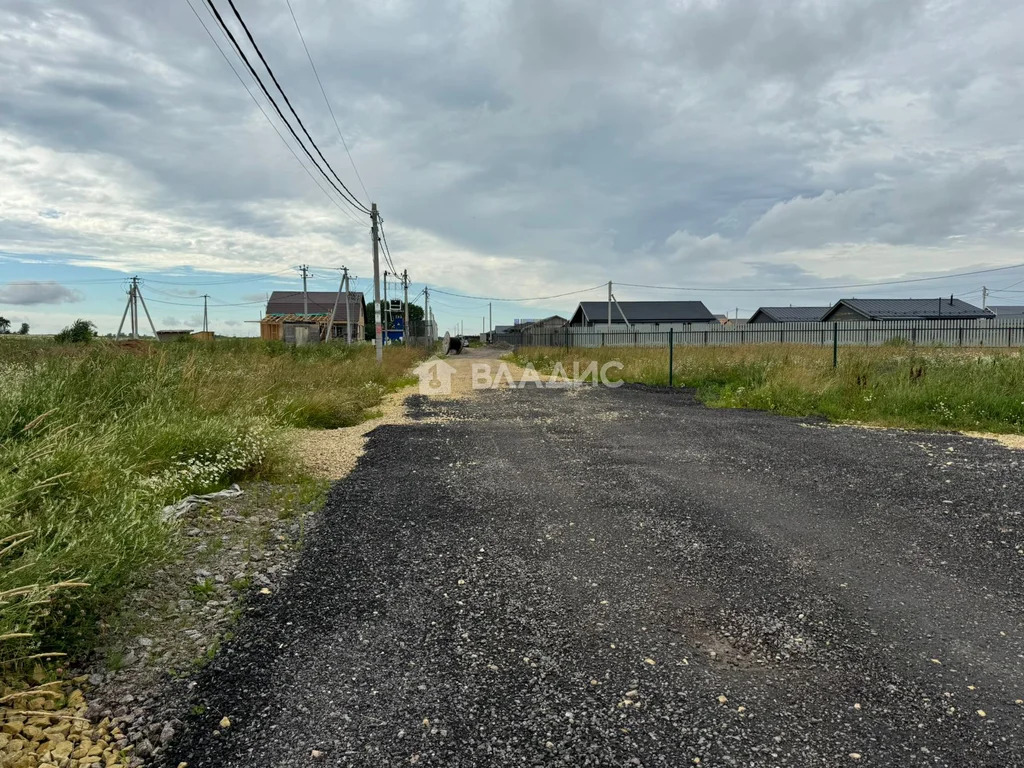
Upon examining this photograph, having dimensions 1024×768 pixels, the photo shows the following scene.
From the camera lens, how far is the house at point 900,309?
135 ft

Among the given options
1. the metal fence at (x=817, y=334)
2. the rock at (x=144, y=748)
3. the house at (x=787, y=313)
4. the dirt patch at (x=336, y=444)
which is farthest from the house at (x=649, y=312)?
the rock at (x=144, y=748)

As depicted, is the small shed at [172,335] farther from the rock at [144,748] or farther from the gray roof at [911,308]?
the gray roof at [911,308]

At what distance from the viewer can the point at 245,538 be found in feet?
12.9

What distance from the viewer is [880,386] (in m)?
10.5

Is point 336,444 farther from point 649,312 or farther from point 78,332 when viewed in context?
point 649,312

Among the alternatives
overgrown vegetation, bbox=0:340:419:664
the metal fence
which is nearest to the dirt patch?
overgrown vegetation, bbox=0:340:419:664

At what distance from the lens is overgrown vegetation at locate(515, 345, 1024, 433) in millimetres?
8836

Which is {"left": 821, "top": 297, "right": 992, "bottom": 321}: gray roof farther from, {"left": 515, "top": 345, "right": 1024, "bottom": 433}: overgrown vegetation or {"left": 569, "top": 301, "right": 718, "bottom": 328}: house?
{"left": 515, "top": 345, "right": 1024, "bottom": 433}: overgrown vegetation

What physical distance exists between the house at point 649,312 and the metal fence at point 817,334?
2156 cm

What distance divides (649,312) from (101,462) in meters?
60.0

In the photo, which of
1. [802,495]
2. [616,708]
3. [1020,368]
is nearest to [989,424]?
[1020,368]

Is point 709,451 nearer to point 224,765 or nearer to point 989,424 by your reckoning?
point 989,424

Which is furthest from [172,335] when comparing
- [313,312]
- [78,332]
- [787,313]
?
[787,313]

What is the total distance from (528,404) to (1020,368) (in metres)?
8.76
